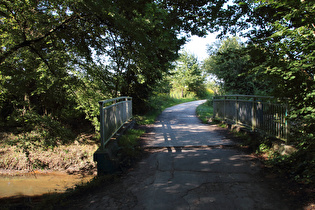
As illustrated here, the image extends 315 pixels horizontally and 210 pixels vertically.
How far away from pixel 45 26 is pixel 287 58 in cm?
588

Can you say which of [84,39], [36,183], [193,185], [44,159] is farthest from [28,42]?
[193,185]

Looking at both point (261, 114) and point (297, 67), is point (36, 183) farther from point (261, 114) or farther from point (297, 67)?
point (297, 67)

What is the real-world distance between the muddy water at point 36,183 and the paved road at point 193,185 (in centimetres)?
271

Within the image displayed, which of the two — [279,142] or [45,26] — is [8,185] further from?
[279,142]

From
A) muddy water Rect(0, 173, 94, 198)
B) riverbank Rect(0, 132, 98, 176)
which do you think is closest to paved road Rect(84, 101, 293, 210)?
muddy water Rect(0, 173, 94, 198)

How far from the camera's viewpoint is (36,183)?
6906mm

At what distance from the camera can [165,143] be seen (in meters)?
7.23

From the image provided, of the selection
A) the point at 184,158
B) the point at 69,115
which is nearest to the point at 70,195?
the point at 184,158

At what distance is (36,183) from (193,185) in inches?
216

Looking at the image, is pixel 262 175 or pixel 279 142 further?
pixel 279 142

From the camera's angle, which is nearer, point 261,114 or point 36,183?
point 261,114

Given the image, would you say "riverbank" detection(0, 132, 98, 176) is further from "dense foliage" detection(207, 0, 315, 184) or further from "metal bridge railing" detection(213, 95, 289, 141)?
"dense foliage" detection(207, 0, 315, 184)

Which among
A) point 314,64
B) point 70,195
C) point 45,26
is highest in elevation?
point 45,26

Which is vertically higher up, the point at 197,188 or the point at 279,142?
the point at 279,142
